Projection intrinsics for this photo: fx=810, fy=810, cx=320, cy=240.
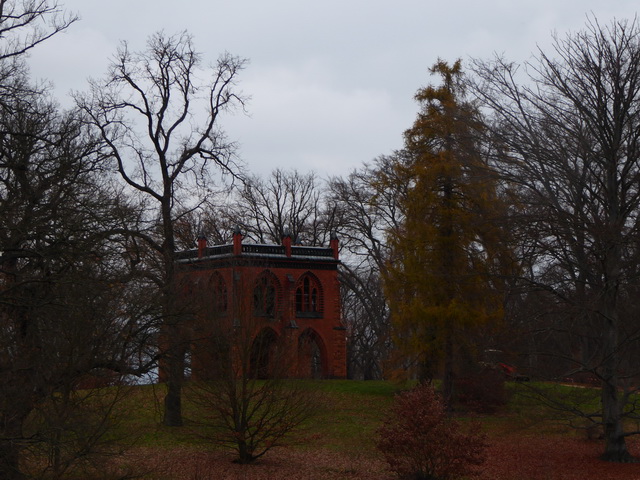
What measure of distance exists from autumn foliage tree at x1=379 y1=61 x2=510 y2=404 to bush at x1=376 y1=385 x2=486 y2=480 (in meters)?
12.5

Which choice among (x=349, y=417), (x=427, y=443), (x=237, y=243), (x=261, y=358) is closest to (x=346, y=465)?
(x=261, y=358)

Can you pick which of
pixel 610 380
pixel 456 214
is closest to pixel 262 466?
pixel 610 380

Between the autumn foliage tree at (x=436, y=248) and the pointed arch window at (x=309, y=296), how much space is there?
36.4ft

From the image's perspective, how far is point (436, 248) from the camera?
31.2 meters

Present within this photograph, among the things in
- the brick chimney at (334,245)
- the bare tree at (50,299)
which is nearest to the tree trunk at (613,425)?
the bare tree at (50,299)

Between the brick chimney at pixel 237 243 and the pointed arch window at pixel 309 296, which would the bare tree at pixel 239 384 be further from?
the pointed arch window at pixel 309 296

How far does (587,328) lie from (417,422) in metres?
6.06

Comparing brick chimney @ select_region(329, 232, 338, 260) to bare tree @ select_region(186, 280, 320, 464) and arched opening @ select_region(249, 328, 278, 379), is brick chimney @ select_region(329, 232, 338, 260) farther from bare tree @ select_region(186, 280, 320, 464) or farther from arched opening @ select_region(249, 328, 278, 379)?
bare tree @ select_region(186, 280, 320, 464)

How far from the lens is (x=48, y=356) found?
12805 millimetres

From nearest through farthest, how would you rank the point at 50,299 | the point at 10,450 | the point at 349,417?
the point at 10,450
the point at 50,299
the point at 349,417

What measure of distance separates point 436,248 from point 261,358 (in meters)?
12.3

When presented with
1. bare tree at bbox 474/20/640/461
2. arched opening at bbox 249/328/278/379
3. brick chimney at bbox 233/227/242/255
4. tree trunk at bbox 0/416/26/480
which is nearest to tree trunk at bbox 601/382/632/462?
bare tree at bbox 474/20/640/461

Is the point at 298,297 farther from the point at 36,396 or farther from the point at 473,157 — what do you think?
the point at 36,396

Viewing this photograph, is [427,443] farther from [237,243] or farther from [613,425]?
[237,243]
